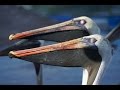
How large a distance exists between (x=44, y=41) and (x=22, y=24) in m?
0.23

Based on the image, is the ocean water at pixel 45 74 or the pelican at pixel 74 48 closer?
the pelican at pixel 74 48

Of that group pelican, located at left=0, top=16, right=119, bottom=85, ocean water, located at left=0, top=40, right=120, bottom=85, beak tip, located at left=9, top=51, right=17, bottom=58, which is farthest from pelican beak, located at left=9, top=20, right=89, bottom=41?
ocean water, located at left=0, top=40, right=120, bottom=85

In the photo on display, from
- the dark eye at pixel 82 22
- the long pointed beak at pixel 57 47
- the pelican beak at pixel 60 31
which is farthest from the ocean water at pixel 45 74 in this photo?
the dark eye at pixel 82 22

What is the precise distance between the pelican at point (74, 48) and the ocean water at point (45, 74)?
6cm

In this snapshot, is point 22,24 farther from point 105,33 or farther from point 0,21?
point 105,33

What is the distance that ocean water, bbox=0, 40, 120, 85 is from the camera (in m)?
7.26

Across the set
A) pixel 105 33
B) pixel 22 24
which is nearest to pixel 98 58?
pixel 105 33

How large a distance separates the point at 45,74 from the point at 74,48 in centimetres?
38

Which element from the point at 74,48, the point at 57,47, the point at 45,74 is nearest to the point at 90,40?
the point at 74,48

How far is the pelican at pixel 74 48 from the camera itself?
280 inches

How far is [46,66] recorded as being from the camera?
7.27m

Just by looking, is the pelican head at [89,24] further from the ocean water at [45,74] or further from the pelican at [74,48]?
the ocean water at [45,74]

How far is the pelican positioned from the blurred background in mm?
57

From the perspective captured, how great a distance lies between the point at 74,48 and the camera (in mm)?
7125
